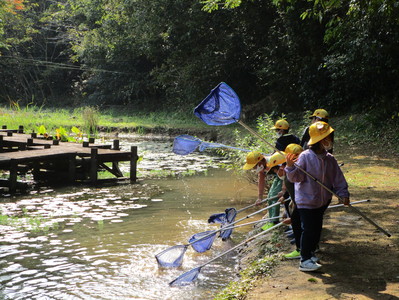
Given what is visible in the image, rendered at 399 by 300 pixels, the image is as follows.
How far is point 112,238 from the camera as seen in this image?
7973 millimetres

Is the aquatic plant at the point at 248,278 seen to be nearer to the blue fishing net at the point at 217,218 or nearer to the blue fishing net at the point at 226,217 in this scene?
the blue fishing net at the point at 226,217

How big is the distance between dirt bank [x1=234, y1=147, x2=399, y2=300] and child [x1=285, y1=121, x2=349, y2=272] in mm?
269

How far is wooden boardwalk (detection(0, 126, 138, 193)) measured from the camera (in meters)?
11.4

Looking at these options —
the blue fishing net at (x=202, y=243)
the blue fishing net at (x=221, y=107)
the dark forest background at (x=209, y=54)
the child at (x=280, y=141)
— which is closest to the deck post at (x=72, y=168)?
the dark forest background at (x=209, y=54)

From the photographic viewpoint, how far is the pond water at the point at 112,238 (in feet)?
19.4

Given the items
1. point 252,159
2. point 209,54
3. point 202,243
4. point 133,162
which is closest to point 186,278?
point 202,243

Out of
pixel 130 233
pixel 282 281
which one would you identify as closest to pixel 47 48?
pixel 130 233

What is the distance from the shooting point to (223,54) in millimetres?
26094

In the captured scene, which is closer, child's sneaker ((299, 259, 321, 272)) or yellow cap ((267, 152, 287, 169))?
child's sneaker ((299, 259, 321, 272))

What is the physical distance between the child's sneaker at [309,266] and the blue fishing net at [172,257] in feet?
6.05

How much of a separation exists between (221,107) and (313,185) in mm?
1473

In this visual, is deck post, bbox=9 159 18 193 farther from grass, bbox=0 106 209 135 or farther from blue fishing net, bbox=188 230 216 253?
grass, bbox=0 106 209 135

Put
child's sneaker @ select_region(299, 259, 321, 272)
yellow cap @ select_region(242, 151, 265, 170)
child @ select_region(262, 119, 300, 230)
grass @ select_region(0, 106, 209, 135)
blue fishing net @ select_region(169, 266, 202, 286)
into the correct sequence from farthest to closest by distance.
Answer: grass @ select_region(0, 106, 209, 135) → child @ select_region(262, 119, 300, 230) → yellow cap @ select_region(242, 151, 265, 170) → blue fishing net @ select_region(169, 266, 202, 286) → child's sneaker @ select_region(299, 259, 321, 272)

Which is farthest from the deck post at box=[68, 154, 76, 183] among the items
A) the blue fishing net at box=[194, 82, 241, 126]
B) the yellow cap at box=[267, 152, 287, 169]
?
the yellow cap at box=[267, 152, 287, 169]
